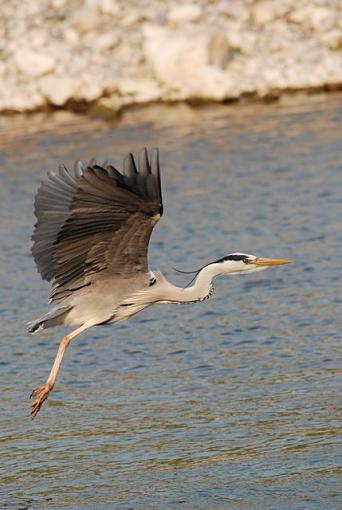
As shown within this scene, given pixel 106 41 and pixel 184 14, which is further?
pixel 106 41

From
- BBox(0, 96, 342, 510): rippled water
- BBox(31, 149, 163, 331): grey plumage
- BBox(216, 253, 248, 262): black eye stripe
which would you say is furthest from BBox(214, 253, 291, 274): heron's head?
BBox(0, 96, 342, 510): rippled water

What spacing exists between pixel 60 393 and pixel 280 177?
292 inches

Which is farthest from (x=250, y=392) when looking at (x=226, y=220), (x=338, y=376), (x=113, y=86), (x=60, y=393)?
(x=113, y=86)

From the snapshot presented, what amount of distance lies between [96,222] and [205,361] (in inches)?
124

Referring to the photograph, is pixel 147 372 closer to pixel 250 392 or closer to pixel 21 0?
pixel 250 392

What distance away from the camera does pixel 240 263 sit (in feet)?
31.7

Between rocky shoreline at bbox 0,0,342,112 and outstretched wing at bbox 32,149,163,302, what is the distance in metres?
12.0

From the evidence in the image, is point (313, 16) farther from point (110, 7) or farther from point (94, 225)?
point (94, 225)

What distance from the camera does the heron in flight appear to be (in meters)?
8.05

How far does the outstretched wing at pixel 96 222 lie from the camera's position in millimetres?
7965

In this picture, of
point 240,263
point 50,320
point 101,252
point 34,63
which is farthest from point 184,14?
point 101,252

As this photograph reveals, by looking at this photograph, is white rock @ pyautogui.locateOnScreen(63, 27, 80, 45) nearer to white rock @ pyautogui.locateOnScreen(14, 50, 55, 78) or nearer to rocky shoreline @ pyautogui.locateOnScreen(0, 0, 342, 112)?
rocky shoreline @ pyautogui.locateOnScreen(0, 0, 342, 112)

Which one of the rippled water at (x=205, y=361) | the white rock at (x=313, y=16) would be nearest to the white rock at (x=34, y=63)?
the rippled water at (x=205, y=361)

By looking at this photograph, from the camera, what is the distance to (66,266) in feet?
29.8
